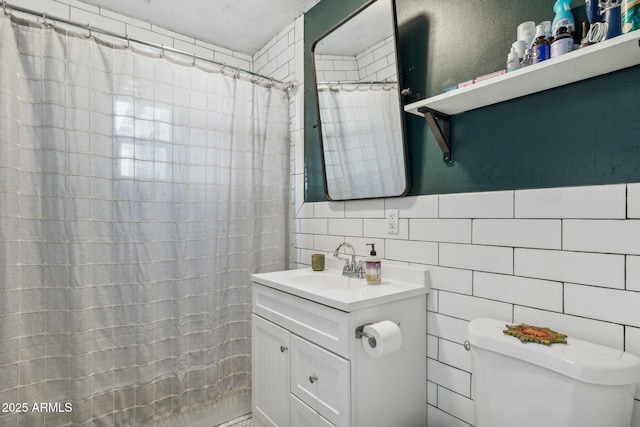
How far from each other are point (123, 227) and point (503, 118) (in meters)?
1.73

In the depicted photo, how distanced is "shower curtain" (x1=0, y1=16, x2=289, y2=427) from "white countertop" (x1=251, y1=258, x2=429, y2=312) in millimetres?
497

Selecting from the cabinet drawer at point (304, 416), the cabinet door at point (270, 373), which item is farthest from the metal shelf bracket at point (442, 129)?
the cabinet drawer at point (304, 416)

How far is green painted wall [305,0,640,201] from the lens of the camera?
0.92 metres

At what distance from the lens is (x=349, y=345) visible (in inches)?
43.9

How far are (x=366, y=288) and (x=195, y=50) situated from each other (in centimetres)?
214

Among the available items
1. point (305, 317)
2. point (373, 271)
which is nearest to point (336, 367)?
point (305, 317)

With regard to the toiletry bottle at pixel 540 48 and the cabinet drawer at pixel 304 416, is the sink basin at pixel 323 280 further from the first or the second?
the toiletry bottle at pixel 540 48

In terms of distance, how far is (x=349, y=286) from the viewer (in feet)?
5.13

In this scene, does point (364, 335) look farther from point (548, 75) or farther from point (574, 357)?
point (548, 75)

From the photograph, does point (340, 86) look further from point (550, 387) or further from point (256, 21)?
point (550, 387)

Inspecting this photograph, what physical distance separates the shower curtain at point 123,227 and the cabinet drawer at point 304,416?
0.71m

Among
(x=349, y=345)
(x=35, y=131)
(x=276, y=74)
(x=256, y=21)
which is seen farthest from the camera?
(x=276, y=74)

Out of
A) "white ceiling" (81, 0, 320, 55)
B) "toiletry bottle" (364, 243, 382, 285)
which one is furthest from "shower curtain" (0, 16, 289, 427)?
"toiletry bottle" (364, 243, 382, 285)

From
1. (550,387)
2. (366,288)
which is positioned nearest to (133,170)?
(366,288)
